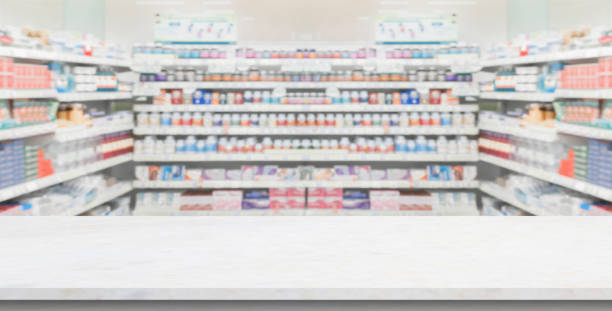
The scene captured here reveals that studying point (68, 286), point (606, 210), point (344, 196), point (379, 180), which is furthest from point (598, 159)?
point (68, 286)

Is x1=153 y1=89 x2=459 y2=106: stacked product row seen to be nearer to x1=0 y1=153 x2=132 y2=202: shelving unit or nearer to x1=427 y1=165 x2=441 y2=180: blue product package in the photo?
x1=427 y1=165 x2=441 y2=180: blue product package

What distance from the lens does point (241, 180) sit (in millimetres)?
5387

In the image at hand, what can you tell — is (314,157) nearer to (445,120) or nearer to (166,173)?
(445,120)

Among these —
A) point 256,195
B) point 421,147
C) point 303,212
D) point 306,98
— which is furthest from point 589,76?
point 256,195

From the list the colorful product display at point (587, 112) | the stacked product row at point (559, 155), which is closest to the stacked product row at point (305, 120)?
the stacked product row at point (559, 155)

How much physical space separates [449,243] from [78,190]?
4.12m

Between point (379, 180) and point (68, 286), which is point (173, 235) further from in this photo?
point (379, 180)

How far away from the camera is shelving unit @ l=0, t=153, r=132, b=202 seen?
3.35 m

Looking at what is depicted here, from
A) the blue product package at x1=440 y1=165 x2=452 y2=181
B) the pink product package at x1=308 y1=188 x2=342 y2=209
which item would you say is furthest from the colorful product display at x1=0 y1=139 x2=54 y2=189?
the blue product package at x1=440 y1=165 x2=452 y2=181

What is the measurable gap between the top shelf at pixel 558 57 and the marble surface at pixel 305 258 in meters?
2.27

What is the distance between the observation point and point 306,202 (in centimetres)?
556

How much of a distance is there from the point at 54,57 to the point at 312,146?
8.42ft

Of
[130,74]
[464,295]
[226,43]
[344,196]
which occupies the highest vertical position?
[226,43]

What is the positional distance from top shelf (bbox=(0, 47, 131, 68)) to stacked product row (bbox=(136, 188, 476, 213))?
146 cm
